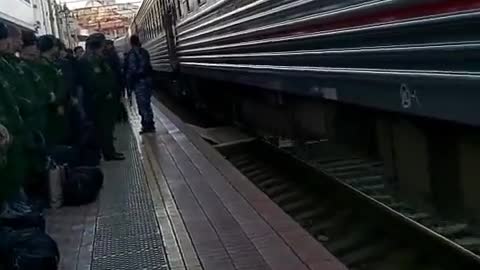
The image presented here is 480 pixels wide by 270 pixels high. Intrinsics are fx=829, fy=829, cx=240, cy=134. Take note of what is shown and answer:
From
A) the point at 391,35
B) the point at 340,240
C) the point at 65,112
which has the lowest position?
the point at 340,240

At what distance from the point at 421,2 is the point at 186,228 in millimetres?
2765

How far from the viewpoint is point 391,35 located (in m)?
3.41

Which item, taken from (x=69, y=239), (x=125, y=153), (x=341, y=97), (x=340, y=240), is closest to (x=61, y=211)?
(x=69, y=239)

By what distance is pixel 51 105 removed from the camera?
6.84 metres

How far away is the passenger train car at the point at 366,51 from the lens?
2863mm

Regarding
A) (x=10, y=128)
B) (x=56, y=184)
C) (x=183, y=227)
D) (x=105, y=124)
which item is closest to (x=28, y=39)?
(x=56, y=184)

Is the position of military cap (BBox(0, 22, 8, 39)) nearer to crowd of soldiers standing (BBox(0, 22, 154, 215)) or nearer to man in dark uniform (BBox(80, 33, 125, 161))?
crowd of soldiers standing (BBox(0, 22, 154, 215))

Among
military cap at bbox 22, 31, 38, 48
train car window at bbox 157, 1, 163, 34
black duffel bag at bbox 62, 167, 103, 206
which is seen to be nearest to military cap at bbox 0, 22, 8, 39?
military cap at bbox 22, 31, 38, 48

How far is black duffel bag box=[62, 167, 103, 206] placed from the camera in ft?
21.1

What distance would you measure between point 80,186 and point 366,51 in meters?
3.37

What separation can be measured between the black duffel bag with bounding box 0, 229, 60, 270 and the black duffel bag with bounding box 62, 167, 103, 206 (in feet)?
6.39

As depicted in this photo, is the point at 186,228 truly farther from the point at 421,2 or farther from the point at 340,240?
the point at 421,2

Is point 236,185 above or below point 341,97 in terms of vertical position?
below

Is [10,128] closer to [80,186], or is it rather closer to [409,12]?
[80,186]
